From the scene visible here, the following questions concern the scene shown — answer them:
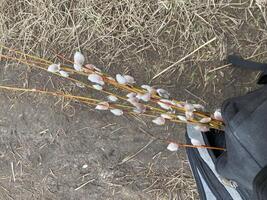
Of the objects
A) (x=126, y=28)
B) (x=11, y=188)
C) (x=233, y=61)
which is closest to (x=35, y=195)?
(x=11, y=188)

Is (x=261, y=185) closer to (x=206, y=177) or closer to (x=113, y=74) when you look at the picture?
(x=206, y=177)

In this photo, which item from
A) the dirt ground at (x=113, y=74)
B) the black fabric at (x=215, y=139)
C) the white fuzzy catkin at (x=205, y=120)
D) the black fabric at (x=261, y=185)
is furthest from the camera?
the dirt ground at (x=113, y=74)

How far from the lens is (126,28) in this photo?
4.06ft

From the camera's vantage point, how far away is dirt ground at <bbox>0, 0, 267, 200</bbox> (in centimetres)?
121

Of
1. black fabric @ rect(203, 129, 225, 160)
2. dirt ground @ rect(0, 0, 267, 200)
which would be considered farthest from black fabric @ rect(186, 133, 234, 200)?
dirt ground @ rect(0, 0, 267, 200)

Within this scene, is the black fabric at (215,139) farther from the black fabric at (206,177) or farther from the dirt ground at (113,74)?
the dirt ground at (113,74)

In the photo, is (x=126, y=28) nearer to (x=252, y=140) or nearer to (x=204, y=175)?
(x=204, y=175)

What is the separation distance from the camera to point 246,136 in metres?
0.82

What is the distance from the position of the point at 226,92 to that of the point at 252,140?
409mm

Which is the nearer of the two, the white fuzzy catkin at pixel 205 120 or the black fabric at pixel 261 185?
the black fabric at pixel 261 185

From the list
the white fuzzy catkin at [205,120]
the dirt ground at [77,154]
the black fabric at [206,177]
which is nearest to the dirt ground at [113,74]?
the dirt ground at [77,154]

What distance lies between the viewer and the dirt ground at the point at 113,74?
1.21 m

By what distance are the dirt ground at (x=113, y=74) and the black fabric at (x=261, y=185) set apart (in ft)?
1.54

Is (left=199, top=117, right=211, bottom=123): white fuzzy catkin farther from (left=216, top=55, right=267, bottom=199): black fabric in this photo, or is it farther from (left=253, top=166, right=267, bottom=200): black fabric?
(left=253, top=166, right=267, bottom=200): black fabric
